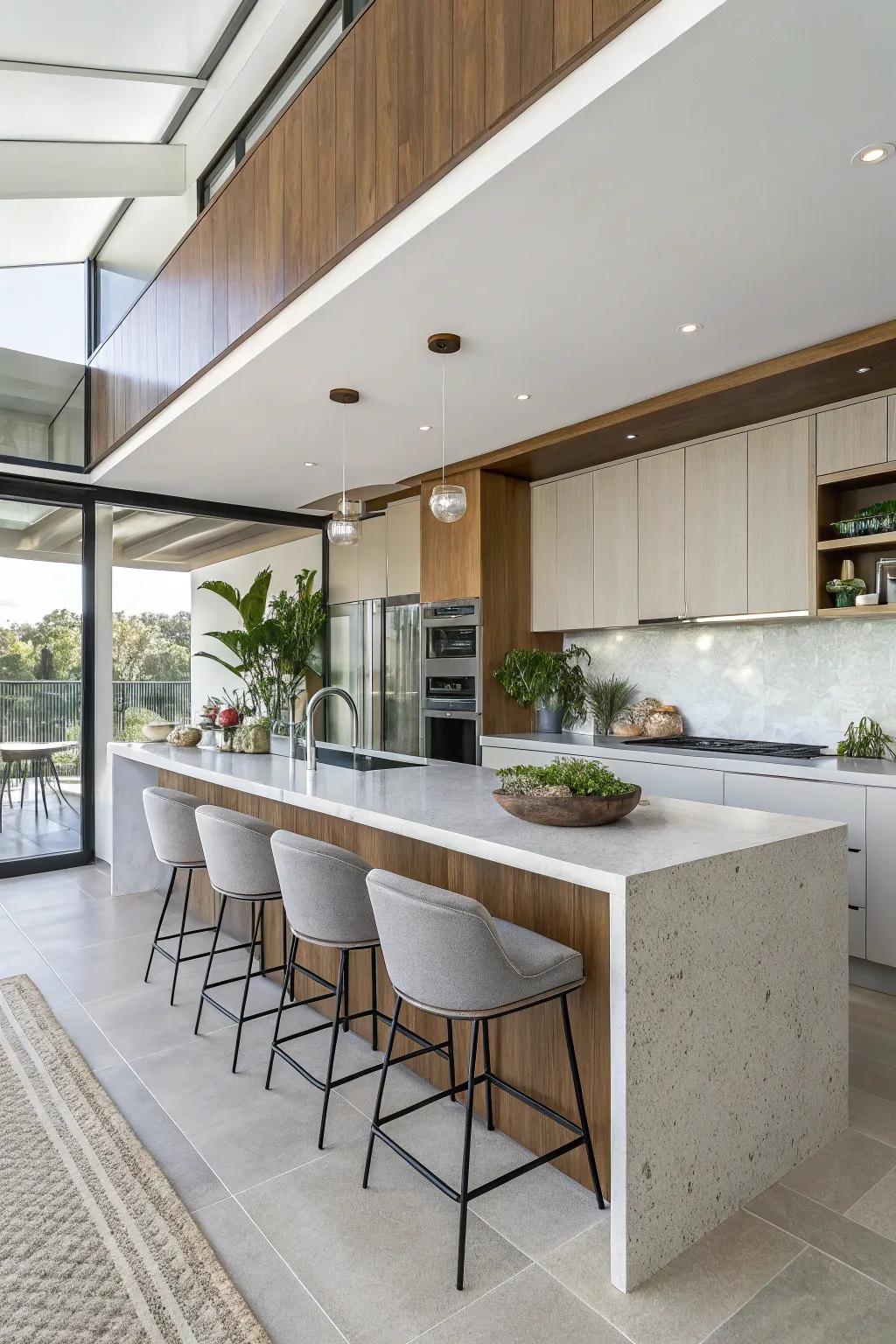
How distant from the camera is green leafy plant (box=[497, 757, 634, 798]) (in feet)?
7.07

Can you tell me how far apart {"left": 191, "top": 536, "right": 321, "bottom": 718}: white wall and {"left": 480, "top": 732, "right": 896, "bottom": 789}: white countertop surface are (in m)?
2.38

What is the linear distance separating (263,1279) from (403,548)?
15.7 ft

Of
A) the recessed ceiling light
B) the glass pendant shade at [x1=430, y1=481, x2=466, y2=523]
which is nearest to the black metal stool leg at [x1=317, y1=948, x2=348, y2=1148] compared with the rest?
the glass pendant shade at [x1=430, y1=481, x2=466, y2=523]

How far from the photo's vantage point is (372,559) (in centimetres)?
629

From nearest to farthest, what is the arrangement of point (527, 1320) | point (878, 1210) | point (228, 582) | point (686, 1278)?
point (527, 1320) → point (686, 1278) → point (878, 1210) → point (228, 582)

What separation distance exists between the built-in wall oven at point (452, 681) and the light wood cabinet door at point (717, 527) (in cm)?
145

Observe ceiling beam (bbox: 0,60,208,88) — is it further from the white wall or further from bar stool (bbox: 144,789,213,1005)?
bar stool (bbox: 144,789,213,1005)

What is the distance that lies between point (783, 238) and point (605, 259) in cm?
52

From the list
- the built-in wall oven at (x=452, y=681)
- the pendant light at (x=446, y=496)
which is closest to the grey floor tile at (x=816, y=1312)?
the pendant light at (x=446, y=496)

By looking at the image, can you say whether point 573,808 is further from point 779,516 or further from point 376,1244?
point 779,516

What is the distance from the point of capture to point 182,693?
6.00 meters

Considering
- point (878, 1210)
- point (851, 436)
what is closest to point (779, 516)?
point (851, 436)

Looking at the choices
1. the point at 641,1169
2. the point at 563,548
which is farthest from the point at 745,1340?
the point at 563,548

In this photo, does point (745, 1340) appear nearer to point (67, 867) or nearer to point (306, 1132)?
point (306, 1132)
